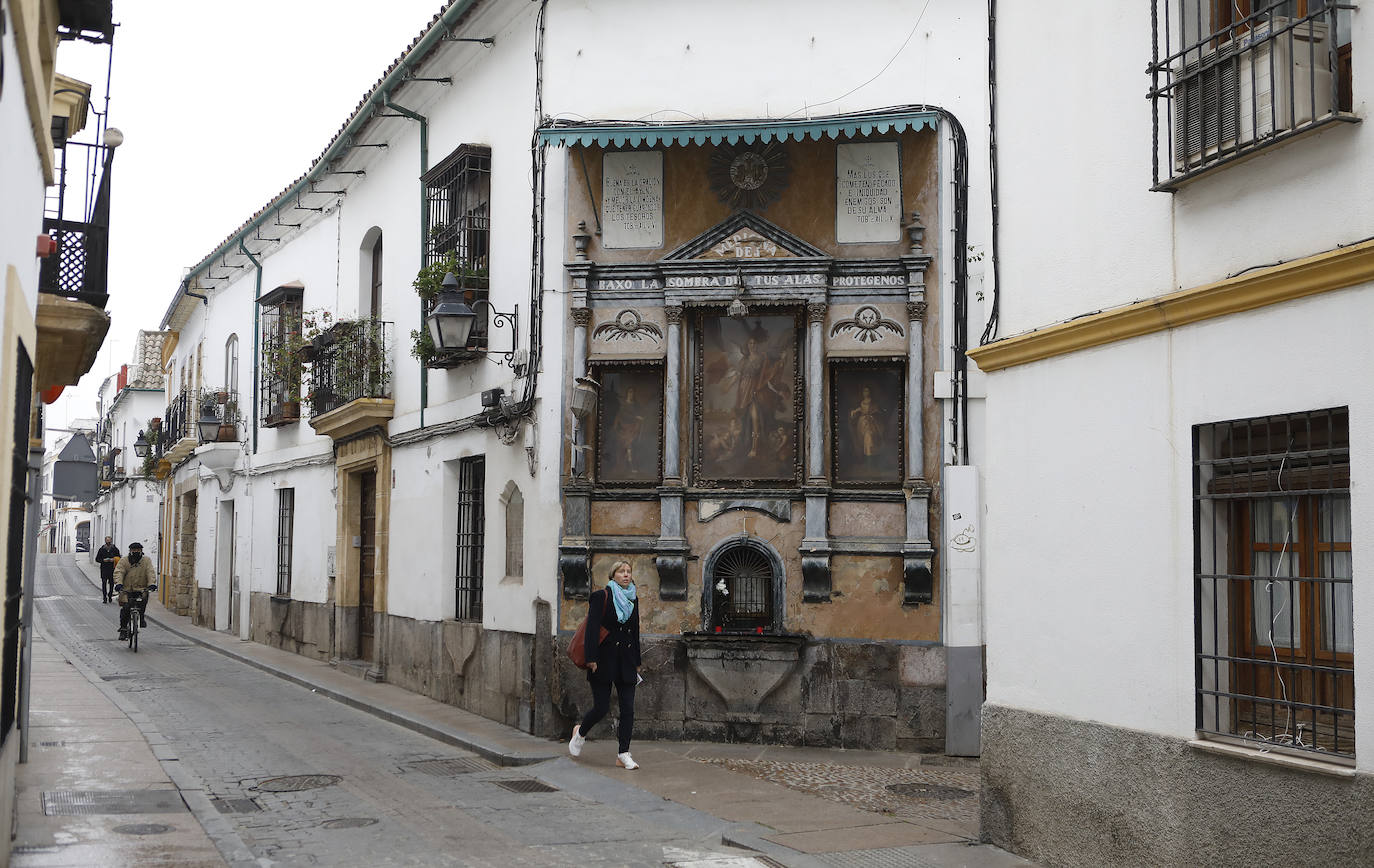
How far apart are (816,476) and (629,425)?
1874 mm

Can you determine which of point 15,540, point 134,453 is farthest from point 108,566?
point 15,540

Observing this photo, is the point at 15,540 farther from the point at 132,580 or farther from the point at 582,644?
the point at 132,580

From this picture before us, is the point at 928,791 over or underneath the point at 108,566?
underneath

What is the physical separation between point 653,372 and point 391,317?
6.21 m

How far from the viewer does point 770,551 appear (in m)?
12.4

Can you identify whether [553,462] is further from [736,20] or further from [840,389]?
[736,20]

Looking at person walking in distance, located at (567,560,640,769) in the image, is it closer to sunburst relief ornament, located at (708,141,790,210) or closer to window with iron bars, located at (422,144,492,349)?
sunburst relief ornament, located at (708,141,790,210)

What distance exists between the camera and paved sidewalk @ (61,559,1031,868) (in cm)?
793

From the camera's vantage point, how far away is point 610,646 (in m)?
11.1

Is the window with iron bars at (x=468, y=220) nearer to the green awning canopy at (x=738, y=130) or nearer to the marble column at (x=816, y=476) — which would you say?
the green awning canopy at (x=738, y=130)

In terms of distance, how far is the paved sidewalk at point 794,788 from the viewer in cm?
793

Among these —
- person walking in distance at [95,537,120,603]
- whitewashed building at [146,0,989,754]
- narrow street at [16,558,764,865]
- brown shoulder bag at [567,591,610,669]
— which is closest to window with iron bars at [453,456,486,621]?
whitewashed building at [146,0,989,754]

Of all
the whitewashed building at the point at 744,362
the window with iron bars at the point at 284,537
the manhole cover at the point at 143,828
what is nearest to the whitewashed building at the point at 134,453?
the window with iron bars at the point at 284,537

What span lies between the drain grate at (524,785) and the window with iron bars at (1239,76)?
20.8 ft
